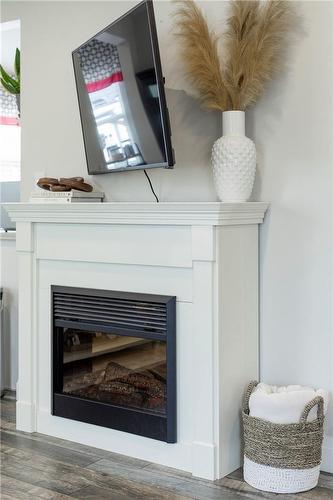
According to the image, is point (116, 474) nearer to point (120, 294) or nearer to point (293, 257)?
point (120, 294)

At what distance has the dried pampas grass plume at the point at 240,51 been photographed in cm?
Result: 256

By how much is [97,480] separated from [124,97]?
1.58 metres

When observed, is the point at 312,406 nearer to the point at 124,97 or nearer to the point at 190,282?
the point at 190,282

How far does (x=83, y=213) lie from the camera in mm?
2857

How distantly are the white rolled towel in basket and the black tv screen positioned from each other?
0.99 metres

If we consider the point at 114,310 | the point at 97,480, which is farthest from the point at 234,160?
the point at 97,480

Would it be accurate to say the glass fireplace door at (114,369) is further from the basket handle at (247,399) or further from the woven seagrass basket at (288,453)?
the woven seagrass basket at (288,453)

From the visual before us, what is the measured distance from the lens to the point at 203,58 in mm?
2643

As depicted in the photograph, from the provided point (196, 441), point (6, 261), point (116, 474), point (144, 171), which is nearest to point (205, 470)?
point (196, 441)

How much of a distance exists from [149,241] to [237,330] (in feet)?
1.68

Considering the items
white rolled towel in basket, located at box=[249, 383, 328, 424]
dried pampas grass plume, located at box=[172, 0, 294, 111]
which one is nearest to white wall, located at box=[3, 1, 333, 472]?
dried pampas grass plume, located at box=[172, 0, 294, 111]

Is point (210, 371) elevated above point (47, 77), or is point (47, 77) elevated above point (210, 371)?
point (47, 77)

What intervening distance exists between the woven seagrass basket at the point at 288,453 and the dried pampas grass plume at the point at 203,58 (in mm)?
1274

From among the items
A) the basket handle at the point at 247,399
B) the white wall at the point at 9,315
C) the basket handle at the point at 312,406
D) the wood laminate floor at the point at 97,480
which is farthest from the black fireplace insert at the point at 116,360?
the white wall at the point at 9,315
